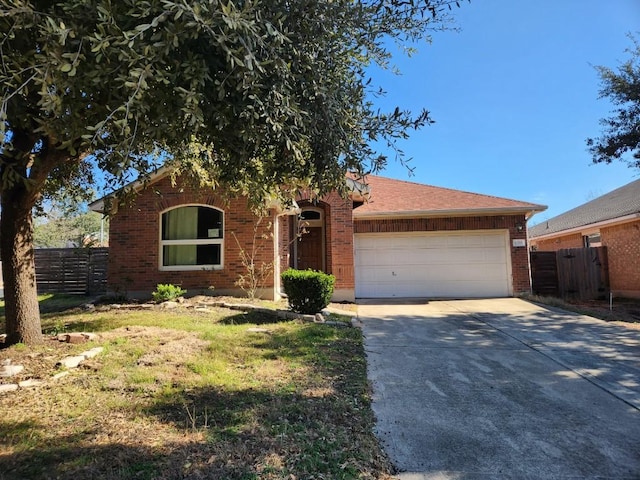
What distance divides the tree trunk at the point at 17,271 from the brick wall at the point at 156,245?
605 cm

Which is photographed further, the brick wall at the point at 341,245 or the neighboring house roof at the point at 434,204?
the neighboring house roof at the point at 434,204

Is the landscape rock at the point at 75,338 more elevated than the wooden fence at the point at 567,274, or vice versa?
the wooden fence at the point at 567,274

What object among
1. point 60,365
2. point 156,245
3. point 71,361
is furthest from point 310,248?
point 60,365

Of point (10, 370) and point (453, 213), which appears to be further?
point (453, 213)

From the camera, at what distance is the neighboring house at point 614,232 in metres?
14.5

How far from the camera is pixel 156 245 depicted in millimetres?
A: 12070

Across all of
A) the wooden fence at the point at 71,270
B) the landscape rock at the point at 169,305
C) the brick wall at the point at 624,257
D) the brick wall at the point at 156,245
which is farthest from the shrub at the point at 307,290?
the brick wall at the point at 624,257

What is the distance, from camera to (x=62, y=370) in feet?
16.0

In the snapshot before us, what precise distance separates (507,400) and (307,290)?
4784 millimetres

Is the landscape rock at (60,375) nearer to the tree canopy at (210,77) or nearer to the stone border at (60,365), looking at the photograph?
the stone border at (60,365)

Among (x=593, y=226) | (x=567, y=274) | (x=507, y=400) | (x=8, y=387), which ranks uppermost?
(x=593, y=226)

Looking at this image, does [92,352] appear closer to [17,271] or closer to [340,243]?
[17,271]

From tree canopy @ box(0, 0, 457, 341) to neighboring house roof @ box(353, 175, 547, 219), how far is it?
8706mm

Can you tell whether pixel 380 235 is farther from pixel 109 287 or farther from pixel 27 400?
pixel 27 400
